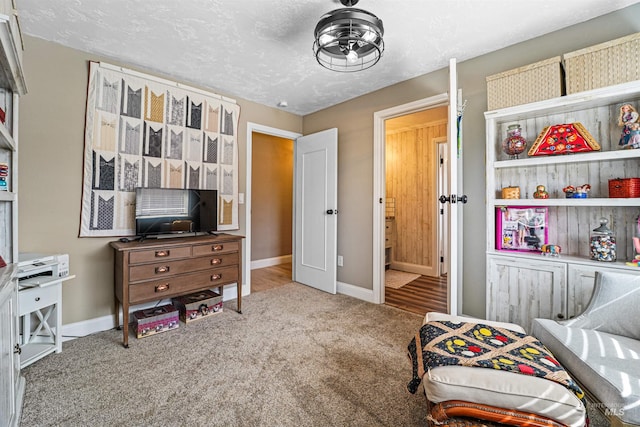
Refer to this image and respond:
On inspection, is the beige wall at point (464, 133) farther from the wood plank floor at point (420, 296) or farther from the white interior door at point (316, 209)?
the wood plank floor at point (420, 296)

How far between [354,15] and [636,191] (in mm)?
2060

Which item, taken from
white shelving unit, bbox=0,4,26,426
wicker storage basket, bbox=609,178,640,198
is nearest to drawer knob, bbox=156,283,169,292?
white shelving unit, bbox=0,4,26,426

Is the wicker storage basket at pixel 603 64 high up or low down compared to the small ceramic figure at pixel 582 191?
up

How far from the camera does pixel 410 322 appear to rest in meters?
2.63

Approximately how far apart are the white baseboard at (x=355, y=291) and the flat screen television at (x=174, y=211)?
1726 mm

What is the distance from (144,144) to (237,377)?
2250 millimetres

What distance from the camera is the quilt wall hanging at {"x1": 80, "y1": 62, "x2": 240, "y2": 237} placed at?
94.7 inches

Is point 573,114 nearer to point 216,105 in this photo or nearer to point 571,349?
point 571,349

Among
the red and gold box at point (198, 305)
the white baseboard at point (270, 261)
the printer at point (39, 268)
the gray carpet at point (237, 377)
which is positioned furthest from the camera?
the white baseboard at point (270, 261)

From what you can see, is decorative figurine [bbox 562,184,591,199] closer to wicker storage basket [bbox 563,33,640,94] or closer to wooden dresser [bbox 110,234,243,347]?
wicker storage basket [bbox 563,33,640,94]

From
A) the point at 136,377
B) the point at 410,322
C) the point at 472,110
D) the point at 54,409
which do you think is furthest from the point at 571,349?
the point at 54,409

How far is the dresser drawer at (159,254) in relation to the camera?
2178 millimetres

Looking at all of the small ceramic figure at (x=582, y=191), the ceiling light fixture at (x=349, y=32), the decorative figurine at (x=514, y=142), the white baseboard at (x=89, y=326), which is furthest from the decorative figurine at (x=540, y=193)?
the white baseboard at (x=89, y=326)

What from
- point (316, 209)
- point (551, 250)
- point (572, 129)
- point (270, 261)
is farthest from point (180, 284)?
point (572, 129)
